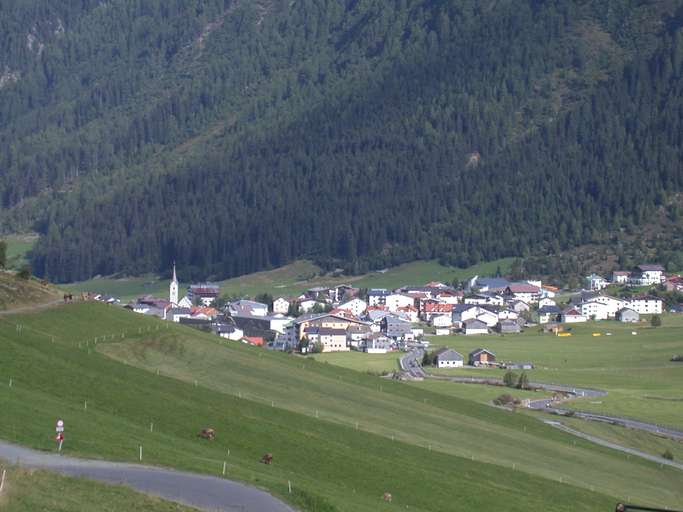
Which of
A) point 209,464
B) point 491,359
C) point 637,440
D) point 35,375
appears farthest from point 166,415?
point 491,359

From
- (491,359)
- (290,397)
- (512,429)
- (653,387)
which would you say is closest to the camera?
(290,397)

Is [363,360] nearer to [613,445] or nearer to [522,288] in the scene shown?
[613,445]

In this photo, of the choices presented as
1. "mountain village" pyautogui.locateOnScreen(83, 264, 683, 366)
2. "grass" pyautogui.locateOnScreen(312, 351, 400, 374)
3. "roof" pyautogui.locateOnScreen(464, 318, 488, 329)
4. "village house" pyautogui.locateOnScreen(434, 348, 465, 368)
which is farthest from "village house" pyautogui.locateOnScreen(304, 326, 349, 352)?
"roof" pyautogui.locateOnScreen(464, 318, 488, 329)

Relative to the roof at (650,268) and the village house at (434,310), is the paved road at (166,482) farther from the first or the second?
the roof at (650,268)

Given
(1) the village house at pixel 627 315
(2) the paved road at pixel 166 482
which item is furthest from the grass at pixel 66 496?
(1) the village house at pixel 627 315

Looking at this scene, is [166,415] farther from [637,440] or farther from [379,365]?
[379,365]

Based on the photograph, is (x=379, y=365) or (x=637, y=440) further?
(x=379, y=365)

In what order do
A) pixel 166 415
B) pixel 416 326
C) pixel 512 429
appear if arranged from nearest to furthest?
pixel 166 415 → pixel 512 429 → pixel 416 326
